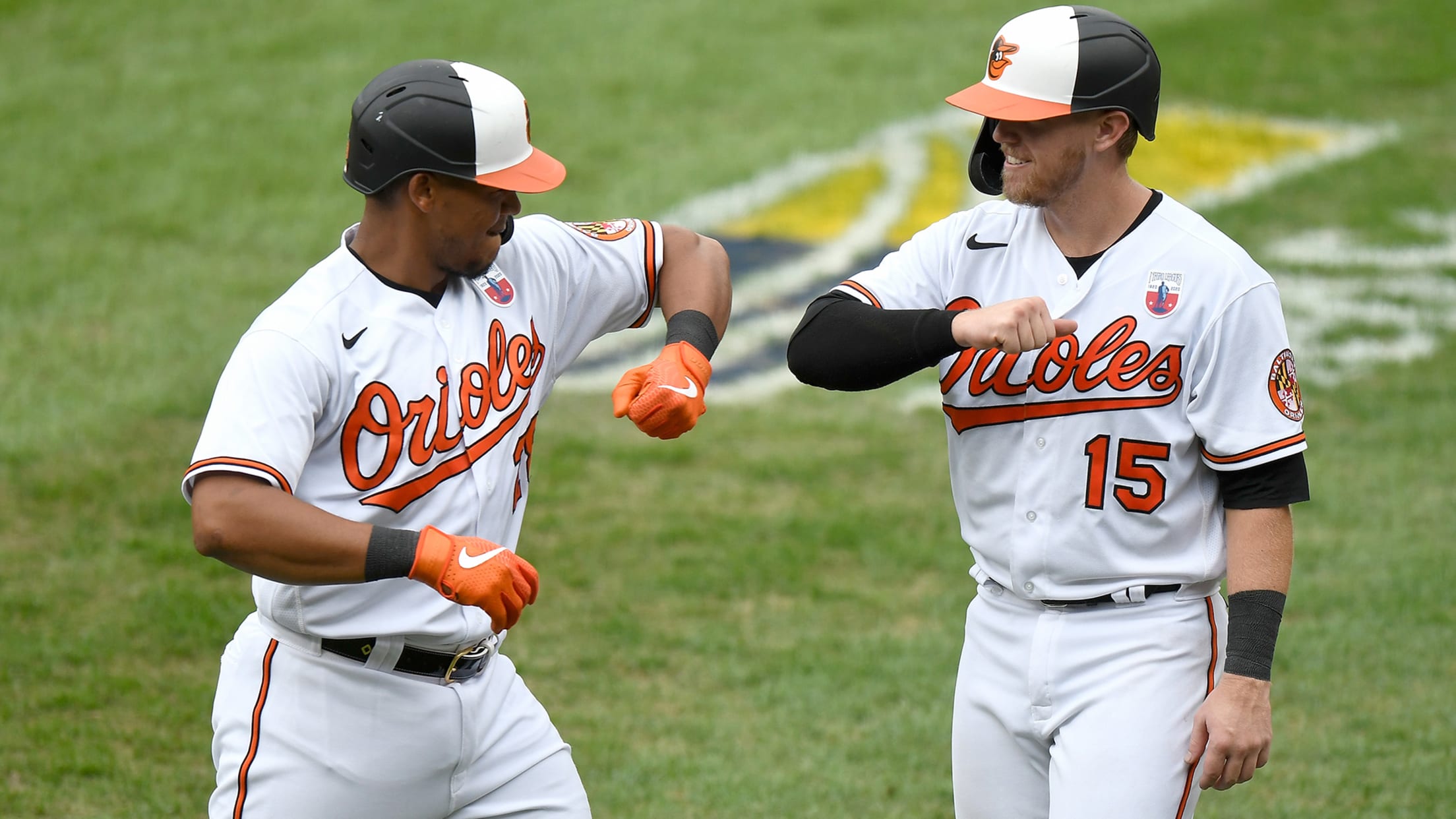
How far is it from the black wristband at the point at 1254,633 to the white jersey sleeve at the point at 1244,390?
28 centimetres

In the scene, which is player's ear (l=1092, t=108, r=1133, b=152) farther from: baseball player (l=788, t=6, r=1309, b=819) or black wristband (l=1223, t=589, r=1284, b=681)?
black wristband (l=1223, t=589, r=1284, b=681)

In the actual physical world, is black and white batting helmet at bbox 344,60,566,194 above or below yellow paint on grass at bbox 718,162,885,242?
above

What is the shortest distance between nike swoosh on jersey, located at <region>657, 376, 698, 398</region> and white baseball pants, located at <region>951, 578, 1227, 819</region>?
0.83 metres

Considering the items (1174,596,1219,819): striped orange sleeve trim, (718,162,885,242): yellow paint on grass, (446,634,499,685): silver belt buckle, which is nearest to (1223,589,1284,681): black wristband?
(1174,596,1219,819): striped orange sleeve trim

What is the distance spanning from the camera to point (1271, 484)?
325cm

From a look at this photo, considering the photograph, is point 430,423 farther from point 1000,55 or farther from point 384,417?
point 1000,55

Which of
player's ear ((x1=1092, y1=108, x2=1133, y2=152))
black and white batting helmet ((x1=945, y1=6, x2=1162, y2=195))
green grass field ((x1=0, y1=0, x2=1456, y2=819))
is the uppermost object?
black and white batting helmet ((x1=945, y1=6, x2=1162, y2=195))

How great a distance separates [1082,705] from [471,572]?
1343 millimetres

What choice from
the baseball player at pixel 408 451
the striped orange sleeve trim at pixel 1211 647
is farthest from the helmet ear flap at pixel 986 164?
the striped orange sleeve trim at pixel 1211 647

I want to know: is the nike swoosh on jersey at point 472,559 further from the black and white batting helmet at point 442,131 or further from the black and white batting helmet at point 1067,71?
the black and white batting helmet at point 1067,71

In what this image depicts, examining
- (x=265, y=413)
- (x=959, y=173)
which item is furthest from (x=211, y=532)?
(x=959, y=173)

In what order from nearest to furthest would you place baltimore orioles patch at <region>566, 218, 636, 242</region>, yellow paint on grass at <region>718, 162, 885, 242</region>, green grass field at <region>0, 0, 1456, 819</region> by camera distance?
1. baltimore orioles patch at <region>566, 218, 636, 242</region>
2. green grass field at <region>0, 0, 1456, 819</region>
3. yellow paint on grass at <region>718, 162, 885, 242</region>

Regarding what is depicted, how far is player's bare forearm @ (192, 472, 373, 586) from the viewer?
2.88 meters

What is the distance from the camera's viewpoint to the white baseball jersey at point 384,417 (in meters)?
3.02
